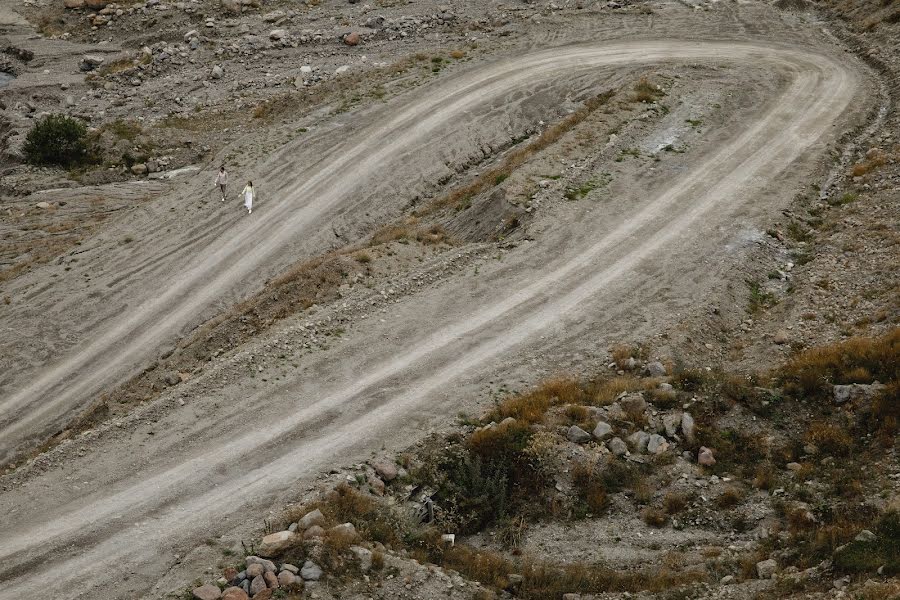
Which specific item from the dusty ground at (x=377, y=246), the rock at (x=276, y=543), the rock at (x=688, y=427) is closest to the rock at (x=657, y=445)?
the rock at (x=688, y=427)

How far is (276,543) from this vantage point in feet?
56.7

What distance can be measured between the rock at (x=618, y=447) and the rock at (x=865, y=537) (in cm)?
579

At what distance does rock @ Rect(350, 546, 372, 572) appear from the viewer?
55.9 feet

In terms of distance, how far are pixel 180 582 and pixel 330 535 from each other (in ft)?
10.5

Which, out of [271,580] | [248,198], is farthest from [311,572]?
[248,198]

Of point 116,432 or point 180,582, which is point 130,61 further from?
point 180,582

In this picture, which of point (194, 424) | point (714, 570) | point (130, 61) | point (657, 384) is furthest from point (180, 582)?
point (130, 61)

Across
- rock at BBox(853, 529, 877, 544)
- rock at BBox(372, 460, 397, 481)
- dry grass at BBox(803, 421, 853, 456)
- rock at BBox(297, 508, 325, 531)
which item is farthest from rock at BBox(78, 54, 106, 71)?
rock at BBox(853, 529, 877, 544)

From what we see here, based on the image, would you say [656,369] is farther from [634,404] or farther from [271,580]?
[271,580]

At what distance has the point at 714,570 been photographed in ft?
54.9

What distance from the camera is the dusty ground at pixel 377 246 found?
21500 millimetres

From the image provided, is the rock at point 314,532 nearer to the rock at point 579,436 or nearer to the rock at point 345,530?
the rock at point 345,530

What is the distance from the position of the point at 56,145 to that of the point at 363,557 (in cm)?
3752

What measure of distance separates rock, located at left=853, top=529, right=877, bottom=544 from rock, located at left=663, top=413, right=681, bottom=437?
5620 mm
